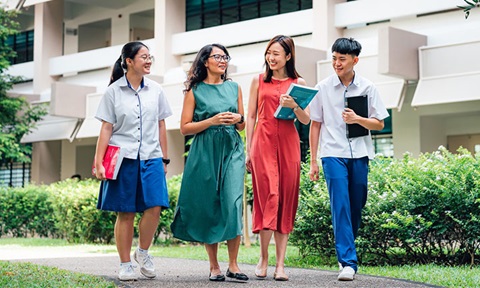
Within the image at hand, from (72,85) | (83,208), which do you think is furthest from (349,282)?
(72,85)

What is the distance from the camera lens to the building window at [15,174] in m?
28.7

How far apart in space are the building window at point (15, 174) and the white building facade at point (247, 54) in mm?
640

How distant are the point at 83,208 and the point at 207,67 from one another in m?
8.08

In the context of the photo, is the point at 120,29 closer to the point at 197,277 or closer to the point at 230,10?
the point at 230,10

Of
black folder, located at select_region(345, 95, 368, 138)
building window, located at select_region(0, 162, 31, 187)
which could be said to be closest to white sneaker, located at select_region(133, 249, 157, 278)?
black folder, located at select_region(345, 95, 368, 138)

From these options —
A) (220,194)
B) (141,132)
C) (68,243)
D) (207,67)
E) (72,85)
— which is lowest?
(68,243)

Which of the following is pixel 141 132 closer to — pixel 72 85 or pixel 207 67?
pixel 207 67

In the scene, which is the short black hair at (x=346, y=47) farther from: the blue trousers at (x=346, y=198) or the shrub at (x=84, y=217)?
the shrub at (x=84, y=217)

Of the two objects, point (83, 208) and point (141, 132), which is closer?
point (141, 132)

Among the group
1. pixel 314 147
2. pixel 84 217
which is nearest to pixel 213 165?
pixel 314 147

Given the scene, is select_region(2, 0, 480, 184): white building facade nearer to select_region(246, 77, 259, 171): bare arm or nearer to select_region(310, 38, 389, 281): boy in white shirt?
select_region(310, 38, 389, 281): boy in white shirt

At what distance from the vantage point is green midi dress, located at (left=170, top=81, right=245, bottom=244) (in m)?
6.83

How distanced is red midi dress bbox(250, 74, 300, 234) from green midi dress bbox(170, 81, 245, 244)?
0.20m

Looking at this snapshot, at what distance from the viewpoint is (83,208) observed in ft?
47.8
